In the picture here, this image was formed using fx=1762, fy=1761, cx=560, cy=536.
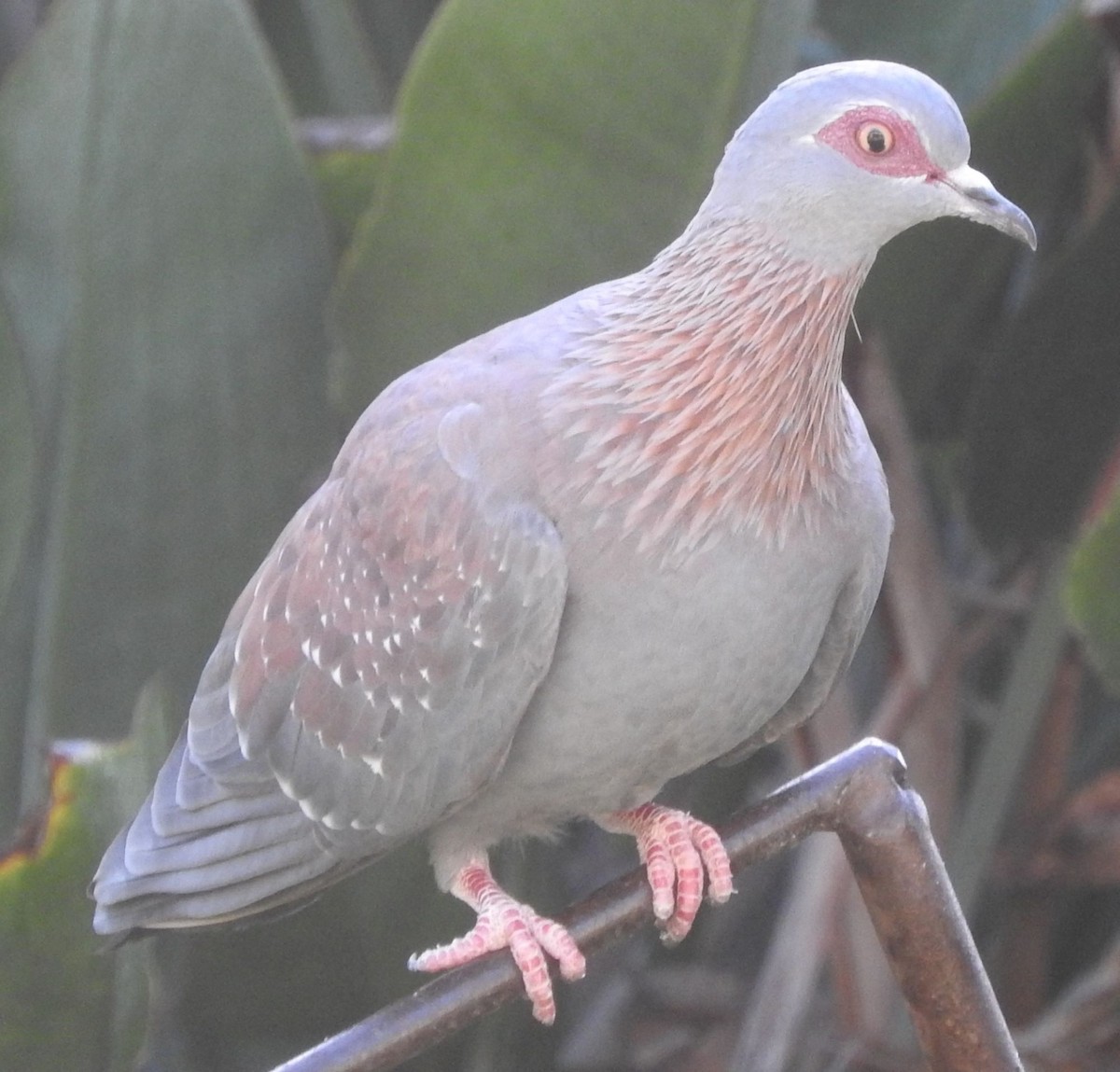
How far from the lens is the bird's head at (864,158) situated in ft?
4.19

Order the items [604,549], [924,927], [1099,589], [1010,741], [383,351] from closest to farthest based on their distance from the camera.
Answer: [924,927]
[604,549]
[1099,589]
[383,351]
[1010,741]

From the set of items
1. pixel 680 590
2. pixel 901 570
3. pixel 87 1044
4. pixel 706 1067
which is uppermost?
pixel 680 590

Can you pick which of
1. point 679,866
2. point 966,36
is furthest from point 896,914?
point 966,36

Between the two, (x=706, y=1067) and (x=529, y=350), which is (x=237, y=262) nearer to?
(x=529, y=350)

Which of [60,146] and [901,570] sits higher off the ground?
[60,146]

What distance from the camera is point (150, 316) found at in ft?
6.63

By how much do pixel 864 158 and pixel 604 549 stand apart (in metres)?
0.36

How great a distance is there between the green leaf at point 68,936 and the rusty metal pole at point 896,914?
36 cm

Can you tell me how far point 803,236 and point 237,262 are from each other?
0.90 m

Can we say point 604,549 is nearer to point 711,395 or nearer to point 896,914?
point 711,395

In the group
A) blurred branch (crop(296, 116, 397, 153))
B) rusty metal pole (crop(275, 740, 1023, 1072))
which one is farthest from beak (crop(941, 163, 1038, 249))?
blurred branch (crop(296, 116, 397, 153))

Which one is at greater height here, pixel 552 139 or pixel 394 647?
pixel 552 139

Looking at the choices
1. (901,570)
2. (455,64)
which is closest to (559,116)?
(455,64)

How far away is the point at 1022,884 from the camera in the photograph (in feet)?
8.14
